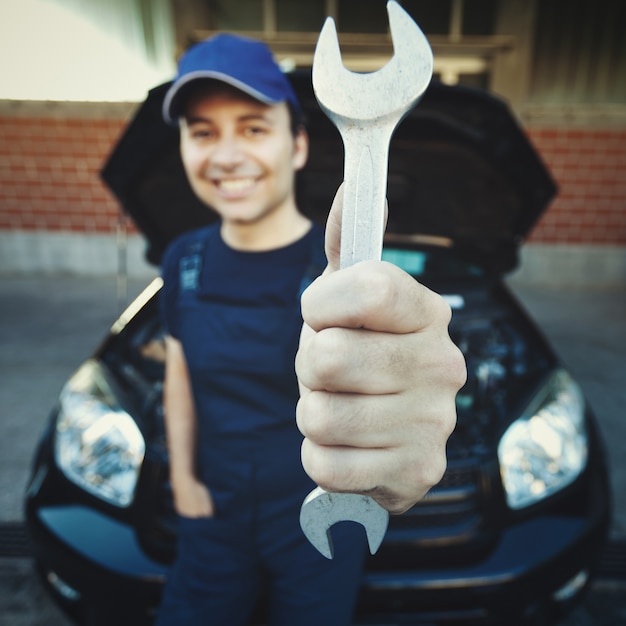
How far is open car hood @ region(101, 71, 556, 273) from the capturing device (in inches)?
61.0

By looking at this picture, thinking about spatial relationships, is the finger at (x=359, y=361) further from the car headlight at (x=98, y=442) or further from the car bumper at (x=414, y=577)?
the car headlight at (x=98, y=442)

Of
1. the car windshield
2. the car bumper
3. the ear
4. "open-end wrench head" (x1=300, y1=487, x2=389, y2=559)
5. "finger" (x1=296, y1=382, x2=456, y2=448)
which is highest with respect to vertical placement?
the ear

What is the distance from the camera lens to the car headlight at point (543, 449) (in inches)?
54.1

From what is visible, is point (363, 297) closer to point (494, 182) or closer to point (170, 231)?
point (494, 182)

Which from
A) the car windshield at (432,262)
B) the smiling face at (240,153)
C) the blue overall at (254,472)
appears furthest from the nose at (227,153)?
the car windshield at (432,262)

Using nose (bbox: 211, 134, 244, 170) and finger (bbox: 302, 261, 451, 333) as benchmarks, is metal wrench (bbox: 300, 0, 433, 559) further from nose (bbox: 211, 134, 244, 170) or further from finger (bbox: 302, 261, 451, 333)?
nose (bbox: 211, 134, 244, 170)

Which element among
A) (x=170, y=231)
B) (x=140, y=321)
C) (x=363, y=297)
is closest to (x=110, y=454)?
(x=140, y=321)

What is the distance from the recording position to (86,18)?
5.41 m

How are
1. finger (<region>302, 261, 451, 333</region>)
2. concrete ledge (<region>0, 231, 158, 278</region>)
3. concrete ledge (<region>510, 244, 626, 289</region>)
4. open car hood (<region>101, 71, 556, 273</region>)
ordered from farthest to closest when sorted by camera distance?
1. concrete ledge (<region>0, 231, 158, 278</region>)
2. concrete ledge (<region>510, 244, 626, 289</region>)
3. open car hood (<region>101, 71, 556, 273</region>)
4. finger (<region>302, 261, 451, 333</region>)

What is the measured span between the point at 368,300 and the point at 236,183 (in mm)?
757

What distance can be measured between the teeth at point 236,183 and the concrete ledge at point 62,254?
5.14 metres

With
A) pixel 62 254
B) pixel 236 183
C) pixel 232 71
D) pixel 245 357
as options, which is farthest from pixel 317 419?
pixel 62 254

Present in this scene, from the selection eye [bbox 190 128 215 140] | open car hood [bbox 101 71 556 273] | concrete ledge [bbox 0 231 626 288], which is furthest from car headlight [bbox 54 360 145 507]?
concrete ledge [bbox 0 231 626 288]

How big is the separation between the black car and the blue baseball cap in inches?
13.7
